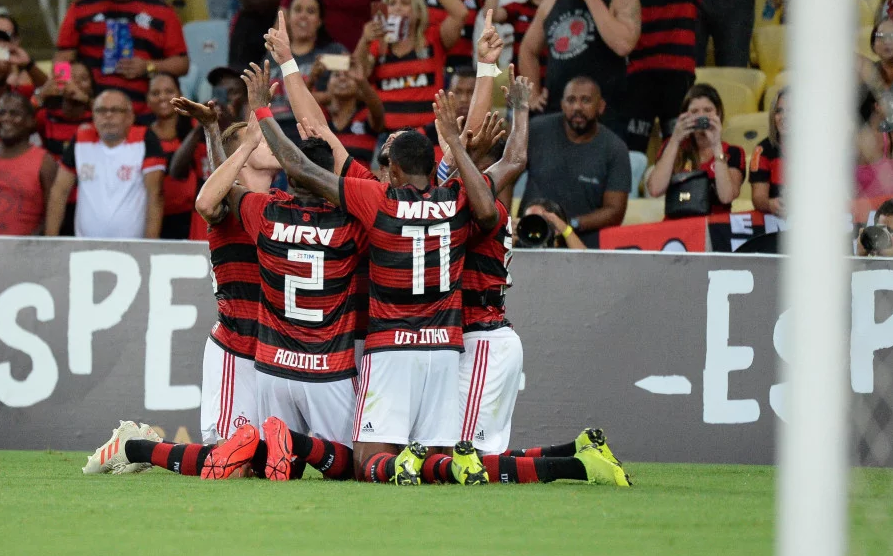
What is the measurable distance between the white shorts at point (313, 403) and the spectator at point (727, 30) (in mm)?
6407

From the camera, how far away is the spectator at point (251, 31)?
12.0m

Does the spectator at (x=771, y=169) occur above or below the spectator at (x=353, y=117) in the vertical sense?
below

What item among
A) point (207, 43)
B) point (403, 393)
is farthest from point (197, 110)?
point (207, 43)

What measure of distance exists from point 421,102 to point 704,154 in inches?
98.2

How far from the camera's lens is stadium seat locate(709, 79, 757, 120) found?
1238 centimetres

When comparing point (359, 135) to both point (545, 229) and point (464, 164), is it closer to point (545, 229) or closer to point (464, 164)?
point (545, 229)

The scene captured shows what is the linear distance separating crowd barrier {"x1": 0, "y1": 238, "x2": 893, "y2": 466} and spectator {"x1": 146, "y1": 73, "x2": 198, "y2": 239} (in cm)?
136

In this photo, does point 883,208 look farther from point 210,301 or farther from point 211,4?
point 211,4

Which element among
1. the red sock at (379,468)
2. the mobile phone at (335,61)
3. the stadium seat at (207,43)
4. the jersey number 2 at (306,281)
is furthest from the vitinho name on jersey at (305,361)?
the stadium seat at (207,43)

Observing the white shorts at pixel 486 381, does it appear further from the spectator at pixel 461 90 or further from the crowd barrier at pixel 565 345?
the spectator at pixel 461 90

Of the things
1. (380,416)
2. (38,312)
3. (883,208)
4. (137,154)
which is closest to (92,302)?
(38,312)

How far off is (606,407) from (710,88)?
8.84ft

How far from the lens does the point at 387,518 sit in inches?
201

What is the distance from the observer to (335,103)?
10.6m
